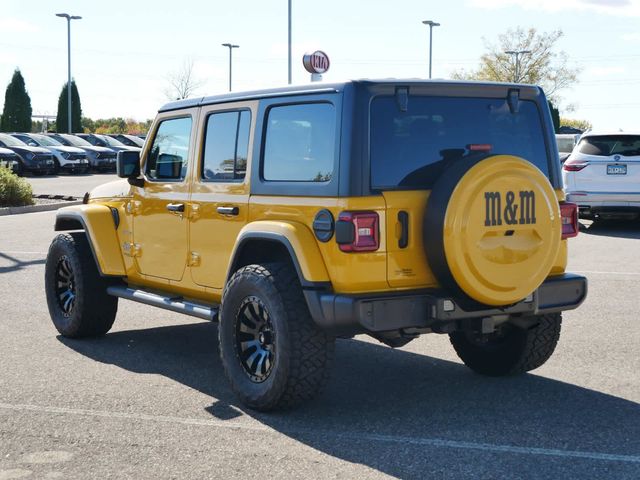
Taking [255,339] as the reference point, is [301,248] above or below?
above

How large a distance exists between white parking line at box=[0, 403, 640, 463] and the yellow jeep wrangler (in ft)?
0.89

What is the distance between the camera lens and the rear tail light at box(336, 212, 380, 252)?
17.1ft

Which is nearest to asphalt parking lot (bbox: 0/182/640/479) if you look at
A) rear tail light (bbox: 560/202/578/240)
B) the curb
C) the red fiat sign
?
rear tail light (bbox: 560/202/578/240)

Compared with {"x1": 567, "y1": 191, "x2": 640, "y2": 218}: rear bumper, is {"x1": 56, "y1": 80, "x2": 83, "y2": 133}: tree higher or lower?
higher

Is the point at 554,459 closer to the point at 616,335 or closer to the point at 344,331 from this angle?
the point at 344,331

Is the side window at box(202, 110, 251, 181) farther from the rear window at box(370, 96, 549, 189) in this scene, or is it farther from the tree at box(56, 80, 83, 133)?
the tree at box(56, 80, 83, 133)

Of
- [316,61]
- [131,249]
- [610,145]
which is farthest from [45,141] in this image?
[131,249]

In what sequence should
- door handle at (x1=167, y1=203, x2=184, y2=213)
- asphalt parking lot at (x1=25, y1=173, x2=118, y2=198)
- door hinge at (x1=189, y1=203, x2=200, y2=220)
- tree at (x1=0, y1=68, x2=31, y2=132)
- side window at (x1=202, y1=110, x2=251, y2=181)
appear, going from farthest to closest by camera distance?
1. tree at (x1=0, y1=68, x2=31, y2=132)
2. asphalt parking lot at (x1=25, y1=173, x2=118, y2=198)
3. door handle at (x1=167, y1=203, x2=184, y2=213)
4. door hinge at (x1=189, y1=203, x2=200, y2=220)
5. side window at (x1=202, y1=110, x2=251, y2=181)

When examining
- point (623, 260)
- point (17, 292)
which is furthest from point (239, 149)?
point (623, 260)

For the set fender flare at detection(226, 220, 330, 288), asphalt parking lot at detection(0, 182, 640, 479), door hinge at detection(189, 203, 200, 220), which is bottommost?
asphalt parking lot at detection(0, 182, 640, 479)

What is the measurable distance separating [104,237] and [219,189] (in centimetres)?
159

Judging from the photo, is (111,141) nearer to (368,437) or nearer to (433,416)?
(433,416)

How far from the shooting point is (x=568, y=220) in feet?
20.1

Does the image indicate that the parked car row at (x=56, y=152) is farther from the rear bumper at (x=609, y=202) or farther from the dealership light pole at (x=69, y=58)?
the rear bumper at (x=609, y=202)
